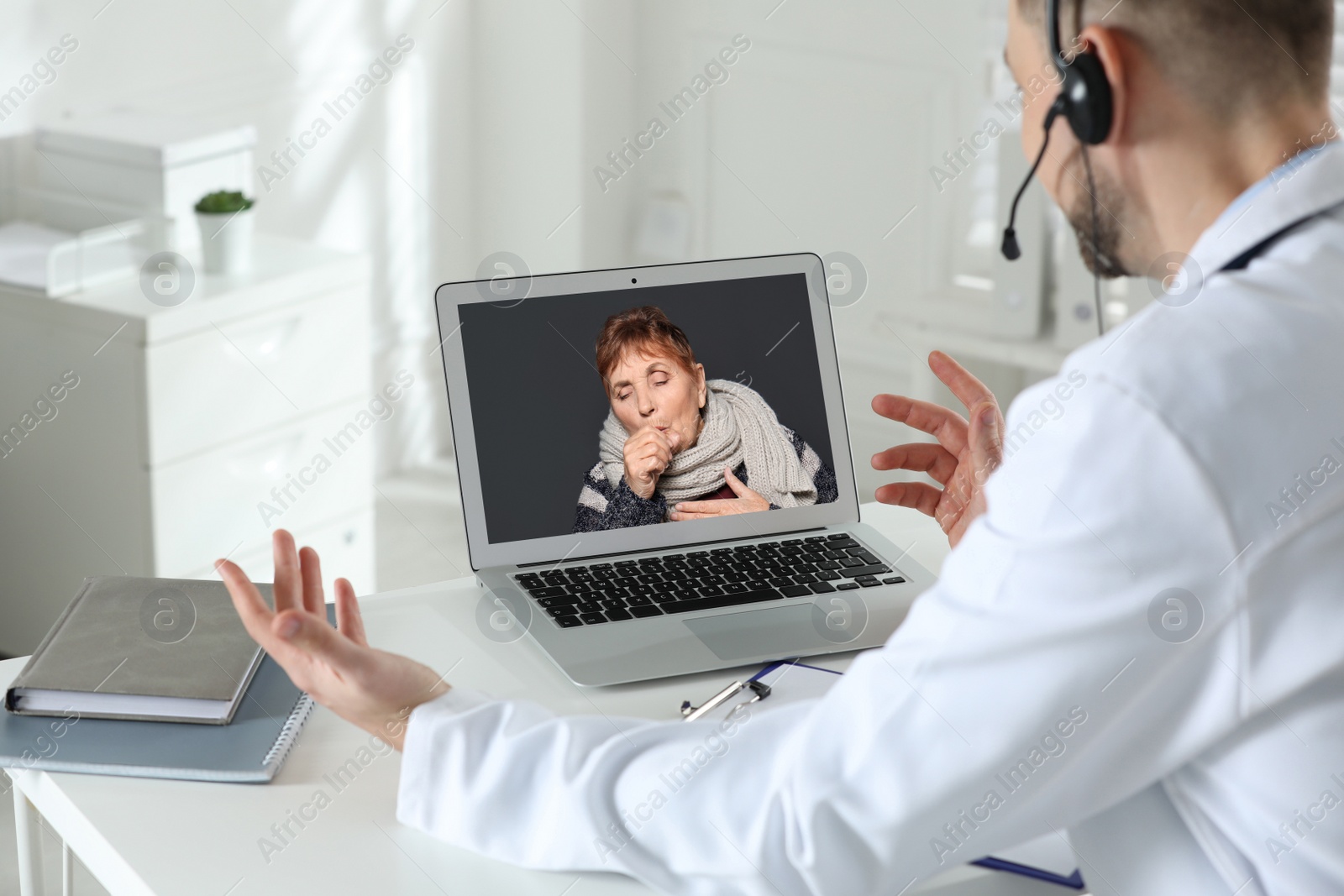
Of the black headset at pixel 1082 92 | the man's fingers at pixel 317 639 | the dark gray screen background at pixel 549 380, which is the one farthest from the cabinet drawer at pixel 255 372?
the black headset at pixel 1082 92

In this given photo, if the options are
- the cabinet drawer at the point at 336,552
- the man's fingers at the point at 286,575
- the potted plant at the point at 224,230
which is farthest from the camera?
the cabinet drawer at the point at 336,552

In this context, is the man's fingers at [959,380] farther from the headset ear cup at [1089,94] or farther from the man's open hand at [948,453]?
the headset ear cup at [1089,94]

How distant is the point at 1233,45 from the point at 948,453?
1.94 feet

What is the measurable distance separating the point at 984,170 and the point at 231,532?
181cm

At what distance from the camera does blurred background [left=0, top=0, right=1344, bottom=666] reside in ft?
7.73

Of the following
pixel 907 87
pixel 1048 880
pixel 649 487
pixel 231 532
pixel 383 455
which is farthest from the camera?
Result: pixel 383 455

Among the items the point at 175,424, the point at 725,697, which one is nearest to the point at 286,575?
the point at 725,697

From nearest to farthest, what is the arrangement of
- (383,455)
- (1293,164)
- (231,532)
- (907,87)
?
(1293,164) < (231,532) < (907,87) < (383,455)

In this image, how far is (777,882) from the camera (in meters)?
0.77

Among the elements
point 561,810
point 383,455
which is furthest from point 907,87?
point 561,810

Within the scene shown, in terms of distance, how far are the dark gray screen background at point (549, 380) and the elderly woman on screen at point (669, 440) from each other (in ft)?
0.04

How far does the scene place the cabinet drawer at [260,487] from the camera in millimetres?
2354

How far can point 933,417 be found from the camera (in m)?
1.27

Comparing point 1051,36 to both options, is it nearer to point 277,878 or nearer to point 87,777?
point 277,878
